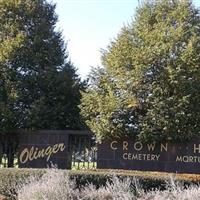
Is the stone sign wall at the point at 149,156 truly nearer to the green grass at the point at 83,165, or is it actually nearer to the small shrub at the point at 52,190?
the green grass at the point at 83,165

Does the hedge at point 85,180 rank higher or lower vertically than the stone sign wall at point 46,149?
lower

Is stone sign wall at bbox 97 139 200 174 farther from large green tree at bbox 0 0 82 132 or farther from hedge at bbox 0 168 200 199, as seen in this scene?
hedge at bbox 0 168 200 199

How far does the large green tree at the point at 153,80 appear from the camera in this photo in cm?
1825

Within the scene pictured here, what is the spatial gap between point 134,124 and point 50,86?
5398 millimetres

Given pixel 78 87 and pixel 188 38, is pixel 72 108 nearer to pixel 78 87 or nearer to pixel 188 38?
pixel 78 87

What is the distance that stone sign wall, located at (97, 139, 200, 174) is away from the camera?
60.1 feet

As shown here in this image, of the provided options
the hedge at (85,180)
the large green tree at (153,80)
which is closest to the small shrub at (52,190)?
the hedge at (85,180)

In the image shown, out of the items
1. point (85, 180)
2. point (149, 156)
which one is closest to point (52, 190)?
point (85, 180)

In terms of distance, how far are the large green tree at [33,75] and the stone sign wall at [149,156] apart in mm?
3895

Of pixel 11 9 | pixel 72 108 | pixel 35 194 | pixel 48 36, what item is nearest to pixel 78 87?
pixel 72 108

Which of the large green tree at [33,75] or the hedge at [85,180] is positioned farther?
the large green tree at [33,75]

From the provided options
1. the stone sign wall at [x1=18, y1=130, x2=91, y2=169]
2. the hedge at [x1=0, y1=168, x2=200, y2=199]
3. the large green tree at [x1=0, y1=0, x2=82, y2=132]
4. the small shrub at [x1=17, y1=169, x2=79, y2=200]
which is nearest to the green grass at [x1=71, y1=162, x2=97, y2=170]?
the stone sign wall at [x1=18, y1=130, x2=91, y2=169]

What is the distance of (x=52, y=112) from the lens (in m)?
22.3

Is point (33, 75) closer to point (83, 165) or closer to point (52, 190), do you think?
point (83, 165)
